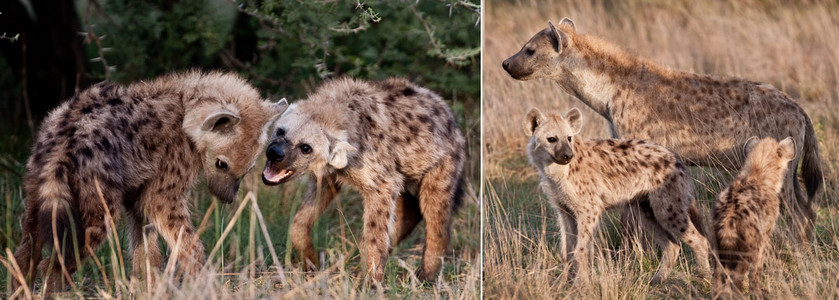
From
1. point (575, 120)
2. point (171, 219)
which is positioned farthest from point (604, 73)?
point (171, 219)

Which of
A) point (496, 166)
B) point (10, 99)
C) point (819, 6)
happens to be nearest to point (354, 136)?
point (496, 166)

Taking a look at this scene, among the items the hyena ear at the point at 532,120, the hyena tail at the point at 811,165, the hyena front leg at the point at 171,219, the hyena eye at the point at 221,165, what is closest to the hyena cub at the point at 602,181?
the hyena ear at the point at 532,120

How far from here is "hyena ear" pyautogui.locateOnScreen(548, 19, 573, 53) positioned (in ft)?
15.2

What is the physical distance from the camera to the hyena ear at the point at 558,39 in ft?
15.2

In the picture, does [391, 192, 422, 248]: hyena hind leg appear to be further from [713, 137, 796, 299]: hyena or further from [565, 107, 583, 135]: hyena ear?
[713, 137, 796, 299]: hyena

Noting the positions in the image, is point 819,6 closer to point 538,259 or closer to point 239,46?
point 538,259

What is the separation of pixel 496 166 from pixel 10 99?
17.4 ft

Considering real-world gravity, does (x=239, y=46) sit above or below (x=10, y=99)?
above

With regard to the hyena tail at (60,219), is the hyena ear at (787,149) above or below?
above

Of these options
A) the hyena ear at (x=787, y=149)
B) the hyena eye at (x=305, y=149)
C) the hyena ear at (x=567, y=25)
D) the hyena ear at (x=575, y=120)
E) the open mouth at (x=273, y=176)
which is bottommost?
the open mouth at (x=273, y=176)

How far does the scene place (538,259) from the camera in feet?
13.1

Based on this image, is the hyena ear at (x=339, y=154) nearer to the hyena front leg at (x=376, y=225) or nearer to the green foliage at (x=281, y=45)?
the hyena front leg at (x=376, y=225)

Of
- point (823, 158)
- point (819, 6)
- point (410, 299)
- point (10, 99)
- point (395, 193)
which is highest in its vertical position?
point (819, 6)

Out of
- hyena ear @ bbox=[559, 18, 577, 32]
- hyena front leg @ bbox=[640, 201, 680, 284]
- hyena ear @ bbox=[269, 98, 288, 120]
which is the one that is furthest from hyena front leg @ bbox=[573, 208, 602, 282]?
hyena ear @ bbox=[269, 98, 288, 120]
